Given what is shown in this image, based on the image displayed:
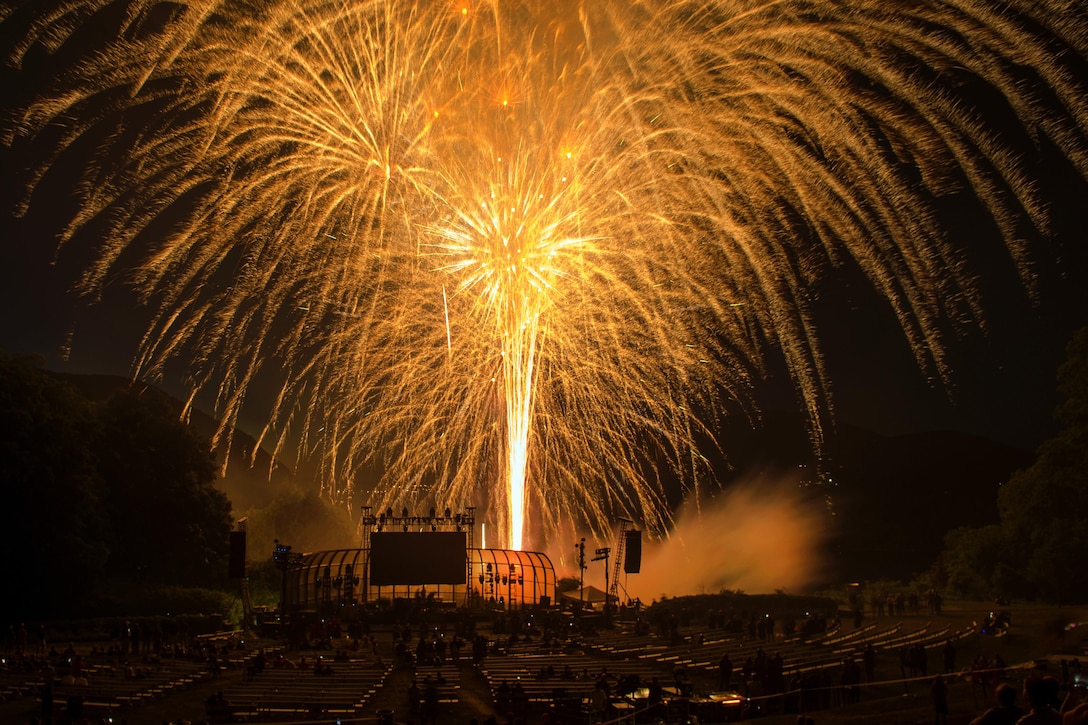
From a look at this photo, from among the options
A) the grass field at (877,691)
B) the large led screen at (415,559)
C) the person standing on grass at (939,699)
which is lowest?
the grass field at (877,691)

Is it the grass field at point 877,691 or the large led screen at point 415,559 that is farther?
the large led screen at point 415,559

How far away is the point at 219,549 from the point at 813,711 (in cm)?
3737

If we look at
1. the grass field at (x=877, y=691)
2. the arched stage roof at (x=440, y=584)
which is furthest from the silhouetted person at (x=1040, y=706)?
the arched stage roof at (x=440, y=584)

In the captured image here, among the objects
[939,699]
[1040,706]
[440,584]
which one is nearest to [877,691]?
[939,699]

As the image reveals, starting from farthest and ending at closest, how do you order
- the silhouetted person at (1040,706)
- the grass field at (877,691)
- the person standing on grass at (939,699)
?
the grass field at (877,691) → the person standing on grass at (939,699) → the silhouetted person at (1040,706)

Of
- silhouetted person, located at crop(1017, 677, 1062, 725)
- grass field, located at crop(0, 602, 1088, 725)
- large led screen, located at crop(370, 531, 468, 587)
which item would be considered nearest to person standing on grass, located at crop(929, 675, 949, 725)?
grass field, located at crop(0, 602, 1088, 725)

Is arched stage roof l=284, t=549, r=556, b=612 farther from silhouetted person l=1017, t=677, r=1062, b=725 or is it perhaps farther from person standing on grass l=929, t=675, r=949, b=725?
silhouetted person l=1017, t=677, r=1062, b=725

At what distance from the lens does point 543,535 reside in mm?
80000

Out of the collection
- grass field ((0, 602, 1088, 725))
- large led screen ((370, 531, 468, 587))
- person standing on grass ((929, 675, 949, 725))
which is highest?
large led screen ((370, 531, 468, 587))

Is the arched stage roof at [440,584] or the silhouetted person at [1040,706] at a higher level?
the silhouetted person at [1040,706]

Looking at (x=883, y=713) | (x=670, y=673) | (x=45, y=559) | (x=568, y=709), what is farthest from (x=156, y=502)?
(x=883, y=713)

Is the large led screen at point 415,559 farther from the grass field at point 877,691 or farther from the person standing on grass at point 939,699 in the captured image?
the person standing on grass at point 939,699

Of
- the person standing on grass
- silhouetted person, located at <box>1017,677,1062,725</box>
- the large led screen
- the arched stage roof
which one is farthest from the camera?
the arched stage roof

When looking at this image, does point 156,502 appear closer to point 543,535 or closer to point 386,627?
point 386,627
